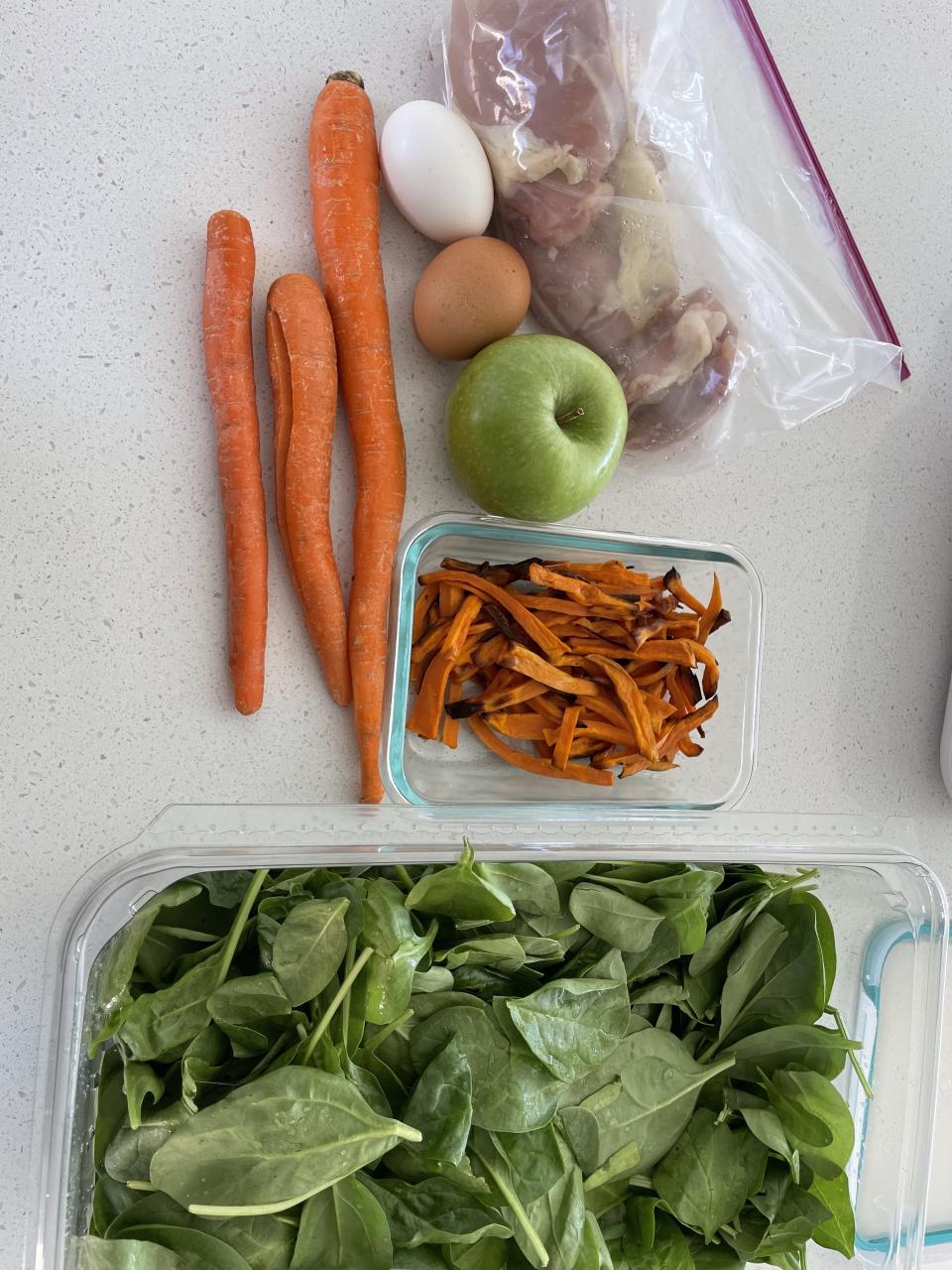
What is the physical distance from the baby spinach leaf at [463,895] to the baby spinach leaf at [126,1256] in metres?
0.22

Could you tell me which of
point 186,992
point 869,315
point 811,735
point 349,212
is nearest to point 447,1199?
point 186,992

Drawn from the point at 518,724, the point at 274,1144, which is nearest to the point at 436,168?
the point at 518,724

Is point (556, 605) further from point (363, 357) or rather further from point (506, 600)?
point (363, 357)

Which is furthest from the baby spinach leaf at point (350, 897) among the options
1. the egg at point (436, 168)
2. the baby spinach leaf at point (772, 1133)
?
the egg at point (436, 168)

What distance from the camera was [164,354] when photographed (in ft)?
2.23

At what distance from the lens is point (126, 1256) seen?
0.50 meters

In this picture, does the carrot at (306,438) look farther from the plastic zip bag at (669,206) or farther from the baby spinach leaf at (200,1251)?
the baby spinach leaf at (200,1251)

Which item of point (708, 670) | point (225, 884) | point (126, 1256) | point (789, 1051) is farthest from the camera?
point (708, 670)

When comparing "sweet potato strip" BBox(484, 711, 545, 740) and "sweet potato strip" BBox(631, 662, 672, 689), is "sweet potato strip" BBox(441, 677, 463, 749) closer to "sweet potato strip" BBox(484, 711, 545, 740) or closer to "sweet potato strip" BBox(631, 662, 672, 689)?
"sweet potato strip" BBox(484, 711, 545, 740)

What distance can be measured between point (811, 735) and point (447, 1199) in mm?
504

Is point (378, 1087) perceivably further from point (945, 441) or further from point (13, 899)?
point (945, 441)

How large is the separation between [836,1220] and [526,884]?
33 centimetres

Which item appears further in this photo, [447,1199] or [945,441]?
[945,441]

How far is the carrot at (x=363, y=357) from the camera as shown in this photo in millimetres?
692
